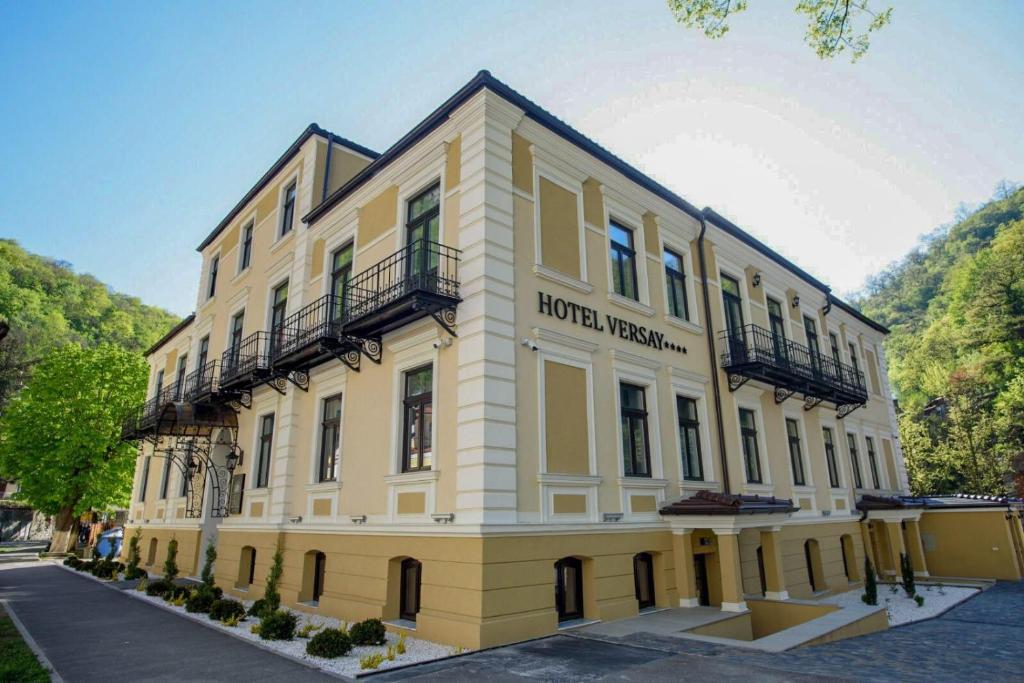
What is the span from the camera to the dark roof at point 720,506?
11234 mm

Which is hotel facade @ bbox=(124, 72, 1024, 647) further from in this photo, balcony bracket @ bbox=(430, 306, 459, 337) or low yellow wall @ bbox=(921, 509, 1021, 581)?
low yellow wall @ bbox=(921, 509, 1021, 581)

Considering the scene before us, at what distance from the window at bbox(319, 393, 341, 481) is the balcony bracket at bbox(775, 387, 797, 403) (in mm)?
12607

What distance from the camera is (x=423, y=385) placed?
11078mm

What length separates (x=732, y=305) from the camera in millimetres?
17359

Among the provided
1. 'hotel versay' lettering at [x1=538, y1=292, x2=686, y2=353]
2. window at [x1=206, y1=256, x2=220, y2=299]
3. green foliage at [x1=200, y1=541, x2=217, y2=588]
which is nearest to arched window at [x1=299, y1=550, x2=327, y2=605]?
green foliage at [x1=200, y1=541, x2=217, y2=588]

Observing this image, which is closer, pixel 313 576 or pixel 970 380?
pixel 313 576

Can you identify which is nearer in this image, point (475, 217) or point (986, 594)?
point (475, 217)

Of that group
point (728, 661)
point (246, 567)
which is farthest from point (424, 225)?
point (246, 567)

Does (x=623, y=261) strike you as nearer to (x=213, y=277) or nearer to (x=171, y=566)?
(x=171, y=566)

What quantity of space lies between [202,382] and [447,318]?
12.9 metres

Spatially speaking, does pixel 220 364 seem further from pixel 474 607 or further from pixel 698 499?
pixel 698 499

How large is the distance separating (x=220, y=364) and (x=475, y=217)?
12368mm

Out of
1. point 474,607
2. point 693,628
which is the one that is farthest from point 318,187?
point 693,628

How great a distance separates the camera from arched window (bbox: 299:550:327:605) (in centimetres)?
1293
